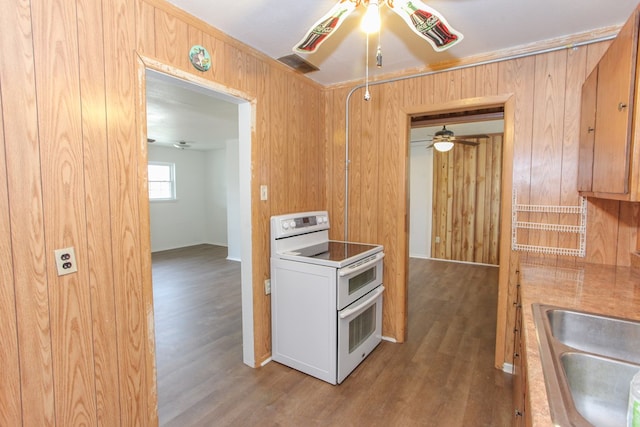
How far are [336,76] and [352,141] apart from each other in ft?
1.93

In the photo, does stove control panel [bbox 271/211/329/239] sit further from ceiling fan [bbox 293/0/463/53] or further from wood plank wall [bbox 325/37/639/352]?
ceiling fan [bbox 293/0/463/53]

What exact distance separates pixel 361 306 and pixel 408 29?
1.92 m

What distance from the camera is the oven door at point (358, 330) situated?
7.20ft

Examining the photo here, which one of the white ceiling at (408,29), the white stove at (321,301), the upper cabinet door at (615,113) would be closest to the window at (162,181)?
the white stove at (321,301)

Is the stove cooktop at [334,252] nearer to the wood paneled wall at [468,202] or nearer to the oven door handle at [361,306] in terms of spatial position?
the oven door handle at [361,306]

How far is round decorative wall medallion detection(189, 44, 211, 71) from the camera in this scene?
1826 mm

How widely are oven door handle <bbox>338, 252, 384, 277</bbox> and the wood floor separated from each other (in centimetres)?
79

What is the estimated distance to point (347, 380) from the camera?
2.25m

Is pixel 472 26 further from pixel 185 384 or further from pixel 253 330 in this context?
pixel 185 384

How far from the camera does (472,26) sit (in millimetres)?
1941

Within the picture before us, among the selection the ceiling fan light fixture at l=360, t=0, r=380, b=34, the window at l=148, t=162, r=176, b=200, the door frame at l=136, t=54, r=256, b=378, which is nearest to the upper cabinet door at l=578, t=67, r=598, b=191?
the ceiling fan light fixture at l=360, t=0, r=380, b=34

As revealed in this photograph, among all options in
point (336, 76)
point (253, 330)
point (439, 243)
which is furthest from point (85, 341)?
point (439, 243)

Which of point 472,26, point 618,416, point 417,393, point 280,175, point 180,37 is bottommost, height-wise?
point 417,393

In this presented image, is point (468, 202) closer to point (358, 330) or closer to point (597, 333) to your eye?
point (358, 330)
